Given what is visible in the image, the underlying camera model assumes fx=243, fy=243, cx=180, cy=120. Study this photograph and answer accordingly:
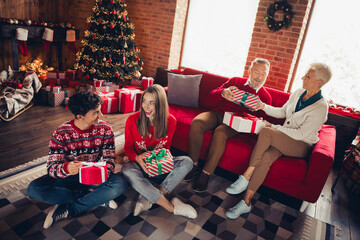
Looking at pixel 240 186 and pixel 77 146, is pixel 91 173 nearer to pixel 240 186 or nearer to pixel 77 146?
pixel 77 146

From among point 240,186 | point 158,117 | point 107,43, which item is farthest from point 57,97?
point 240,186

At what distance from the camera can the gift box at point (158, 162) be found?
1794 millimetres

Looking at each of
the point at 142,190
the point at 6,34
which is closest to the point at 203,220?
the point at 142,190

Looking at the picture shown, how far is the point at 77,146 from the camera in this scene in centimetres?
168

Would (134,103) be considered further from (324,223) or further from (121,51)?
(324,223)

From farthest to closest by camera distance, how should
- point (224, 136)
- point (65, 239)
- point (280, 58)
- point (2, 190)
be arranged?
point (280, 58) < point (224, 136) < point (2, 190) < point (65, 239)

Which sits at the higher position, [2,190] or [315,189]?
[315,189]

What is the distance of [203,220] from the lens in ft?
6.23

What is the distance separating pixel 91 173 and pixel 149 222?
0.62 meters

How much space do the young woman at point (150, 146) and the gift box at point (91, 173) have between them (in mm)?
335

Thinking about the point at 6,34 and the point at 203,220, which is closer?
the point at 203,220

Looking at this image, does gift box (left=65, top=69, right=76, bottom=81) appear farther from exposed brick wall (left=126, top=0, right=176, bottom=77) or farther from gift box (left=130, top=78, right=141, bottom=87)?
exposed brick wall (left=126, top=0, right=176, bottom=77)

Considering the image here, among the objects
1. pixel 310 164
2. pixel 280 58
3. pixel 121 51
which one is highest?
pixel 280 58

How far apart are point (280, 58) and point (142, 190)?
9.41 ft
